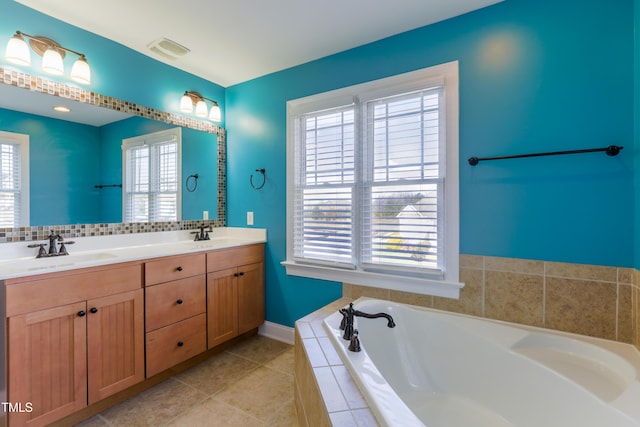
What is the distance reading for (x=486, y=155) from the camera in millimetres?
1861

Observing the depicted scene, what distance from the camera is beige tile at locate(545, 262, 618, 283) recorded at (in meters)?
1.57

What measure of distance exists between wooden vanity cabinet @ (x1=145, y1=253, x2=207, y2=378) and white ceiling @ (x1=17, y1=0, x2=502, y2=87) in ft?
5.29

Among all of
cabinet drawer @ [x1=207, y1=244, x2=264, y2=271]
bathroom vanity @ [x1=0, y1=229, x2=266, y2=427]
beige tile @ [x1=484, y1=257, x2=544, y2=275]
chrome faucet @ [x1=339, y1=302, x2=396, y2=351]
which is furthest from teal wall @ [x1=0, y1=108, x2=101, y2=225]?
beige tile @ [x1=484, y1=257, x2=544, y2=275]

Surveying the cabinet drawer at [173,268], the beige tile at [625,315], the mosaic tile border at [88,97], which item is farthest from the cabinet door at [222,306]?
the beige tile at [625,315]

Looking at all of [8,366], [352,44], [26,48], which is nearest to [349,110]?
[352,44]

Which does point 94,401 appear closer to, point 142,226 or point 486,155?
point 142,226

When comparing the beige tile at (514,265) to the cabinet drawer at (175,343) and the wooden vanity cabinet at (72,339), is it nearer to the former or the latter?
the cabinet drawer at (175,343)

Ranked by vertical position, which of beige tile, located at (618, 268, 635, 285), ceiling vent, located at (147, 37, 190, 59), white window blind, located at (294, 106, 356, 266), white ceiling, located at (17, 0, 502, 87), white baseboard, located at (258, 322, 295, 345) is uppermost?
white ceiling, located at (17, 0, 502, 87)

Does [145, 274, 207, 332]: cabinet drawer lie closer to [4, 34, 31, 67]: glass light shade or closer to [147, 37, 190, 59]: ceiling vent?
[4, 34, 31, 67]: glass light shade

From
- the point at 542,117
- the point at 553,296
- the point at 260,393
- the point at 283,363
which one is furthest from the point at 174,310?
the point at 542,117

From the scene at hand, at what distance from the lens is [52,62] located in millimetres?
1863

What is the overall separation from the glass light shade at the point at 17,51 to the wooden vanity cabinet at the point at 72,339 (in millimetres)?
1275

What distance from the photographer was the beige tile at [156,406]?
1.75m

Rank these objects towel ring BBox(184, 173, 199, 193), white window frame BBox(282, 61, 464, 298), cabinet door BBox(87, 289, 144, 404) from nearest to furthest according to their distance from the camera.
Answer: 1. cabinet door BBox(87, 289, 144, 404)
2. white window frame BBox(282, 61, 464, 298)
3. towel ring BBox(184, 173, 199, 193)
